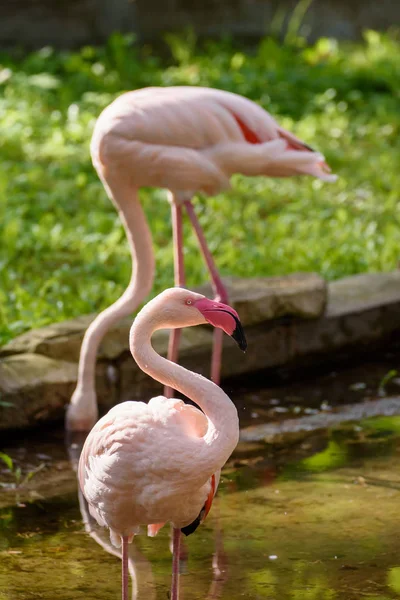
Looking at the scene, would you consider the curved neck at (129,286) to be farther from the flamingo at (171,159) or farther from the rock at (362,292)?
the rock at (362,292)

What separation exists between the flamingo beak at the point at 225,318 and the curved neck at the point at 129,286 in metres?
1.79

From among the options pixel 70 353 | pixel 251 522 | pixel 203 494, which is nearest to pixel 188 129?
pixel 70 353

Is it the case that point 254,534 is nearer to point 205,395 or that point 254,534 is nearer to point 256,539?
point 256,539

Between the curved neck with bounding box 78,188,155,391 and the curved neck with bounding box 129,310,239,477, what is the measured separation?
1625 mm

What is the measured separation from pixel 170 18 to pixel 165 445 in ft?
29.4

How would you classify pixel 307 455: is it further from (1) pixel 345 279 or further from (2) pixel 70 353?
(1) pixel 345 279

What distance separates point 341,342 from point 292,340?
30cm

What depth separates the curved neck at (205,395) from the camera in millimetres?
2771

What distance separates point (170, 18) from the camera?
11125 millimetres

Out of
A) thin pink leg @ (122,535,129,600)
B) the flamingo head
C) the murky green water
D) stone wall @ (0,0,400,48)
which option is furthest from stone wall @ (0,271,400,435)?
stone wall @ (0,0,400,48)

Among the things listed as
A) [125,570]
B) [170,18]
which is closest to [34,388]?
[125,570]

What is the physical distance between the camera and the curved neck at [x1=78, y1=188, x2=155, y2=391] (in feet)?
15.1

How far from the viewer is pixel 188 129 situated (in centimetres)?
475

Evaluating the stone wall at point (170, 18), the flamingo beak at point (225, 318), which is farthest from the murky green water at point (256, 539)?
the stone wall at point (170, 18)
